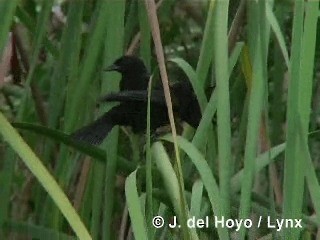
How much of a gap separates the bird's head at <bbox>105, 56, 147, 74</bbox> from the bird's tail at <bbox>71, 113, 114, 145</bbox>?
4 cm

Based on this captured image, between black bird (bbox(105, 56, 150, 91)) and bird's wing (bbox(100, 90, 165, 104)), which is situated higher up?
black bird (bbox(105, 56, 150, 91))

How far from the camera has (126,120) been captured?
56 cm

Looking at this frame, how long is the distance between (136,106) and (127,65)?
0.04 metres

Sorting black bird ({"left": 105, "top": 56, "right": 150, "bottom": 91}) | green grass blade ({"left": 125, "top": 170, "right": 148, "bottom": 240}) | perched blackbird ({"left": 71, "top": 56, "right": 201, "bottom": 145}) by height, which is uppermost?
black bird ({"left": 105, "top": 56, "right": 150, "bottom": 91})

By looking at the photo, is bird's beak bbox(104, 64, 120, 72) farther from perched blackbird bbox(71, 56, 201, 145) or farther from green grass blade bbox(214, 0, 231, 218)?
green grass blade bbox(214, 0, 231, 218)

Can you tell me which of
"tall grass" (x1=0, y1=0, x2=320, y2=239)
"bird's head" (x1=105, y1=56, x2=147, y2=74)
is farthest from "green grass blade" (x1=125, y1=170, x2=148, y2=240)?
"bird's head" (x1=105, y1=56, x2=147, y2=74)

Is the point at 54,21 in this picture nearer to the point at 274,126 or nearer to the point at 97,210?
the point at 274,126

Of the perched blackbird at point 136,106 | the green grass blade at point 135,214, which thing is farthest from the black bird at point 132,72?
the green grass blade at point 135,214

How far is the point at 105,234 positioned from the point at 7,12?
8.2 inches

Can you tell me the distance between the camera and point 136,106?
55cm

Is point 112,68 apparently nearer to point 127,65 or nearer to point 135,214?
point 127,65

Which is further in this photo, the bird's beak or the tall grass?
the bird's beak

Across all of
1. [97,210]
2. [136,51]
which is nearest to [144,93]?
[97,210]

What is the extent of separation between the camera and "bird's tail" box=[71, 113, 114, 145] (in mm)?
532
